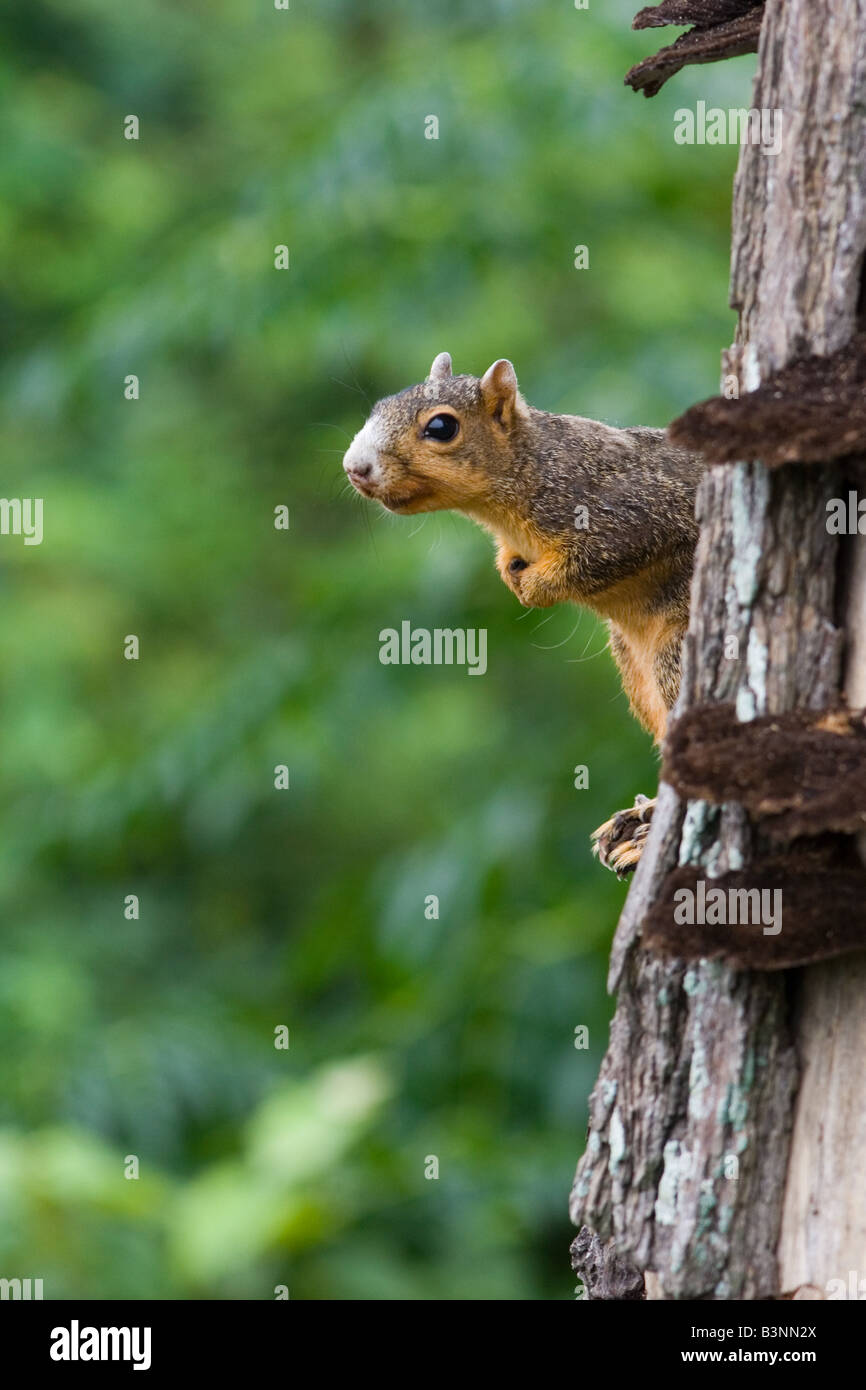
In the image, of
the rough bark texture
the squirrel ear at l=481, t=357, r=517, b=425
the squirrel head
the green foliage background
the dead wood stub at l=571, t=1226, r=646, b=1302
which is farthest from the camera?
the green foliage background

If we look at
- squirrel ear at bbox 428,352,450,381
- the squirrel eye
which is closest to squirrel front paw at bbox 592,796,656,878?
the squirrel eye

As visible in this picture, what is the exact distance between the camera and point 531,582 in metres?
2.82

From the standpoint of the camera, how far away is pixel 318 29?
349 inches

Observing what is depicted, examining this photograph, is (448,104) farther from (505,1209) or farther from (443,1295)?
(443,1295)

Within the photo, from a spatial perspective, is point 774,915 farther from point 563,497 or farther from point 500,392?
point 500,392

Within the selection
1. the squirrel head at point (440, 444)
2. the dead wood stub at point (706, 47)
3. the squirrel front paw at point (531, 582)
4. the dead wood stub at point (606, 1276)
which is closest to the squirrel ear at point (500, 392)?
the squirrel head at point (440, 444)

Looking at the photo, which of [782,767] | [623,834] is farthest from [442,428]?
[782,767]

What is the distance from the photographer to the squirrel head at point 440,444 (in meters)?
2.76

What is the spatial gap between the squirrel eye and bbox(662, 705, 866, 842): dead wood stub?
38.6 inches

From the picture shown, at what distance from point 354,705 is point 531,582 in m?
2.23

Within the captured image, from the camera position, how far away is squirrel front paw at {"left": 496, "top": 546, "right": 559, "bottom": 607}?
9.19ft

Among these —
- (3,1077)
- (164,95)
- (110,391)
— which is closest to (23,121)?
(164,95)

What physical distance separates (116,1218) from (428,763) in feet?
12.9

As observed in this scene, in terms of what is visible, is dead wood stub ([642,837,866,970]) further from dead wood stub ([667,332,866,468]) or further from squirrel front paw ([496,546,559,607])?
squirrel front paw ([496,546,559,607])
